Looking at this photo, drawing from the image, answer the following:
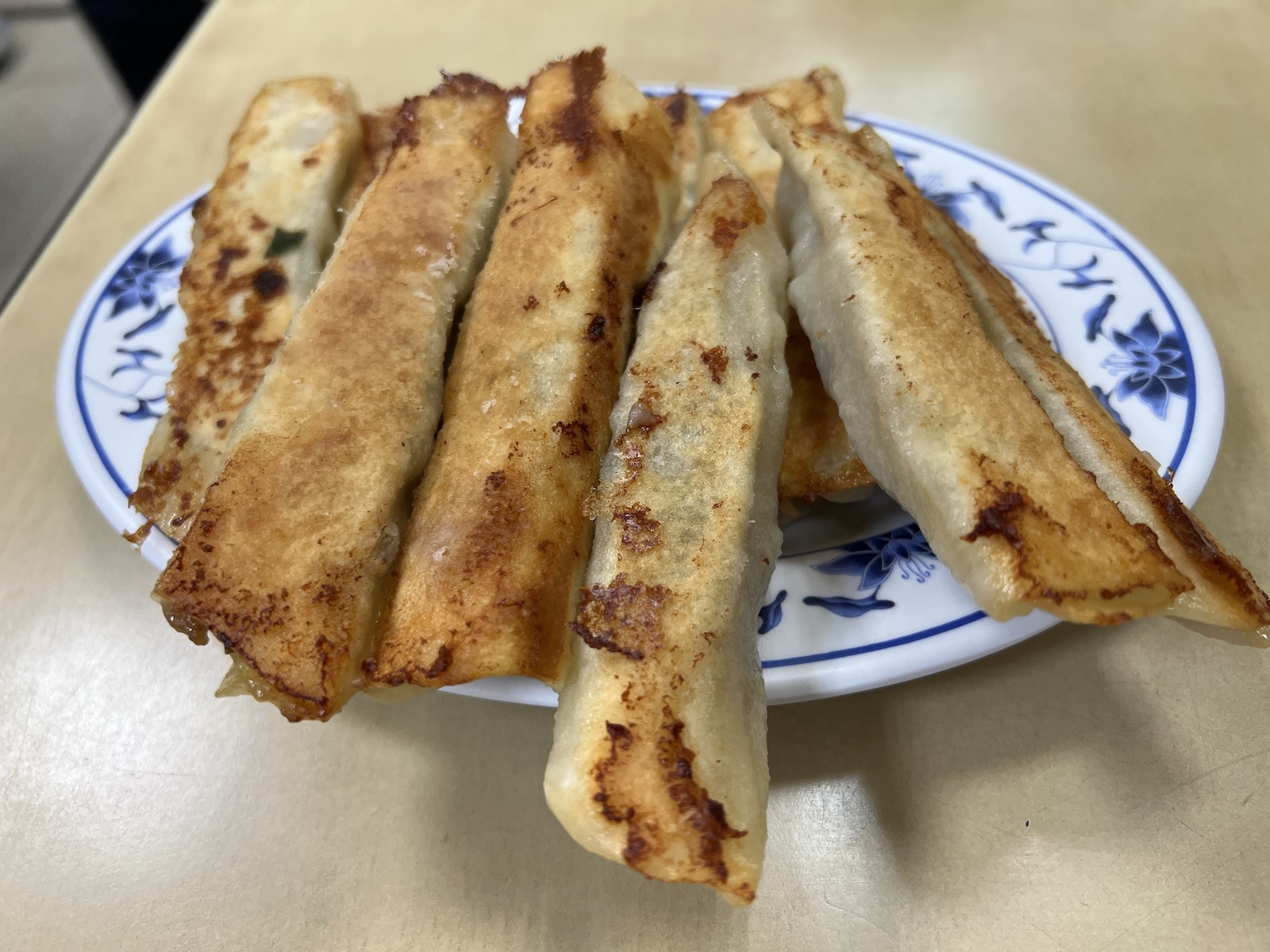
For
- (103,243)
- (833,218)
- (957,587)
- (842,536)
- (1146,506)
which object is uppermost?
(833,218)

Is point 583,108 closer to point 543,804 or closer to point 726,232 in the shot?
point 726,232

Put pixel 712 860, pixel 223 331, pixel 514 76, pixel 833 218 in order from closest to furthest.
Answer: pixel 712 860 → pixel 833 218 → pixel 223 331 → pixel 514 76

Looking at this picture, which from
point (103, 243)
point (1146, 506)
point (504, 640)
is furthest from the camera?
point (103, 243)

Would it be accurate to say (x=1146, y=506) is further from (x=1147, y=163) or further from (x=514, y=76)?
(x=514, y=76)

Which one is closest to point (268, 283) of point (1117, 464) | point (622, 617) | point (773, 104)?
point (622, 617)

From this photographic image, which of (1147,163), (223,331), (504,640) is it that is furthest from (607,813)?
(1147,163)
